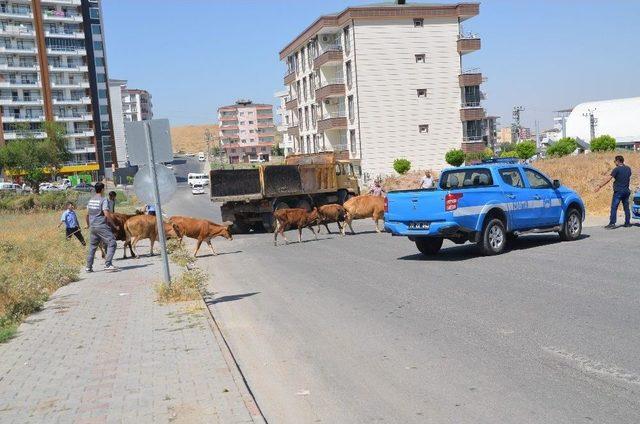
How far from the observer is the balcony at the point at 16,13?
9137cm

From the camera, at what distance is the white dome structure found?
299 ft

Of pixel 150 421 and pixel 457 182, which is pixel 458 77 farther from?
pixel 150 421

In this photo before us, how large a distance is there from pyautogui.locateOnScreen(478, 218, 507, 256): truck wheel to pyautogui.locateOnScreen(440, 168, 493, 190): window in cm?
95

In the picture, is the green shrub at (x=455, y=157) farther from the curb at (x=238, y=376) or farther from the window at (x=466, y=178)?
the curb at (x=238, y=376)

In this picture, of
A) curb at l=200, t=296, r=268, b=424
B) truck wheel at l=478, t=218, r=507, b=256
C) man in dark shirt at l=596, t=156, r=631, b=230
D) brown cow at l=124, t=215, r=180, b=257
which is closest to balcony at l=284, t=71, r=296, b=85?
brown cow at l=124, t=215, r=180, b=257

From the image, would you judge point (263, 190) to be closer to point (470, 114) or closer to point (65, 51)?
point (470, 114)

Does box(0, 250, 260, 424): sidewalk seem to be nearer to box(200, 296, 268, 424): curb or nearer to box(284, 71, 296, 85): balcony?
box(200, 296, 268, 424): curb

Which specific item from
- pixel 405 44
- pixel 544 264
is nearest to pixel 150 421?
pixel 544 264

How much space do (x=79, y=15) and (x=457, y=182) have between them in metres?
94.9

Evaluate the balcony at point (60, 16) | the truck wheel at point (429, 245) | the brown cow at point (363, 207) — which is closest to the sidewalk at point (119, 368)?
the truck wheel at point (429, 245)

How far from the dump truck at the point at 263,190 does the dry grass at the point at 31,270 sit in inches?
206

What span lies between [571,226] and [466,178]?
288 cm

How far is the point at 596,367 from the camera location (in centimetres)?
620

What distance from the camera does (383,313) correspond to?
9.23m
